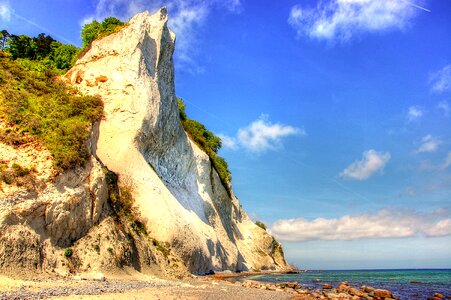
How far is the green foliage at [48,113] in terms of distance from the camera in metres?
18.4

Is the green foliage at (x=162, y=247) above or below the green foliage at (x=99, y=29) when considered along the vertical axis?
below

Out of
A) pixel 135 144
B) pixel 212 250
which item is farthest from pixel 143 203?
pixel 212 250

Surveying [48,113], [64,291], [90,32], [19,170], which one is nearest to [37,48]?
[90,32]

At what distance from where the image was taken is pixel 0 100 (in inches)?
770

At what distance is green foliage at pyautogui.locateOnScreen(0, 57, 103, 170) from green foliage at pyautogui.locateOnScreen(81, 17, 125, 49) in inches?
A: 332

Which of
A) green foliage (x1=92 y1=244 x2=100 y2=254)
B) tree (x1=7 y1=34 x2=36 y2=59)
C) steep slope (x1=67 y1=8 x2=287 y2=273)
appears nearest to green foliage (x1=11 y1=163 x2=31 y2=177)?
green foliage (x1=92 y1=244 x2=100 y2=254)

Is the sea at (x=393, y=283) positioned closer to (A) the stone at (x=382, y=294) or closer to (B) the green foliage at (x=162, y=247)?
(A) the stone at (x=382, y=294)

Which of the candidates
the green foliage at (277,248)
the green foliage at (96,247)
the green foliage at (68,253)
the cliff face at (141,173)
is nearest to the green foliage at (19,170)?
the cliff face at (141,173)

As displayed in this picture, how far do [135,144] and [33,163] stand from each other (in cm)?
942

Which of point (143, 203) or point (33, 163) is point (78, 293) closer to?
point (33, 163)

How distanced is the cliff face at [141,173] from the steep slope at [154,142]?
→ 0.24 ft

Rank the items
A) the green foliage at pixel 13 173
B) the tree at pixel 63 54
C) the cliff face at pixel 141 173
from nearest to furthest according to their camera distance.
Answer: the green foliage at pixel 13 173, the cliff face at pixel 141 173, the tree at pixel 63 54

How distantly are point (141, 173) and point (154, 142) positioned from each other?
4.50 metres

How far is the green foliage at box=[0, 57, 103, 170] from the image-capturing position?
18406mm
